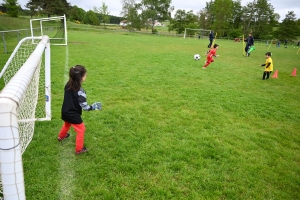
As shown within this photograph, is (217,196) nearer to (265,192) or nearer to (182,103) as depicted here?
(265,192)

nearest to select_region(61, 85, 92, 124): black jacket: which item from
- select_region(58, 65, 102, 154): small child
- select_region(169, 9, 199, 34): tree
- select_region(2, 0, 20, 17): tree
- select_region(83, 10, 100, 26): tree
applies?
select_region(58, 65, 102, 154): small child

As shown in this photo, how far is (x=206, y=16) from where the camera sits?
62.9m

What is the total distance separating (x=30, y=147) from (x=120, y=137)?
1591 mm

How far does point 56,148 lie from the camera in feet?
11.8

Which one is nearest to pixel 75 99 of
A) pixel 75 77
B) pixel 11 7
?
pixel 75 77

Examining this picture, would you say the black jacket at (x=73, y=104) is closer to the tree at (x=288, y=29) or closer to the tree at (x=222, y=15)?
the tree at (x=222, y=15)

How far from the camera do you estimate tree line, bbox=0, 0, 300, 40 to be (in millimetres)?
49000

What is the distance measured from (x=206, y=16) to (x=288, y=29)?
22.6m

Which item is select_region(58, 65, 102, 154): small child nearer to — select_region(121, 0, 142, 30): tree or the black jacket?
the black jacket

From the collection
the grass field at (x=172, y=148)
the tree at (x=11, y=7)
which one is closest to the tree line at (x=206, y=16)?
the tree at (x=11, y=7)

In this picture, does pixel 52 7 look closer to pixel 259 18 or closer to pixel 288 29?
pixel 259 18

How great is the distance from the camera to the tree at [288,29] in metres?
50.8

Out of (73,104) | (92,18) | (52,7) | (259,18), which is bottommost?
(73,104)

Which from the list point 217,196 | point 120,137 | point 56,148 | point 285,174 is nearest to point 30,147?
point 56,148
